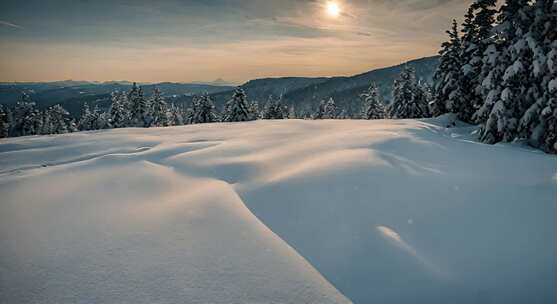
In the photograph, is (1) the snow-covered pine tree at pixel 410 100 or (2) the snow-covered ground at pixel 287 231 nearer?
(2) the snow-covered ground at pixel 287 231

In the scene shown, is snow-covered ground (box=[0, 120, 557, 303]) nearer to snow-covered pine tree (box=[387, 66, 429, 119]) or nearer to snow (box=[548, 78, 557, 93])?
snow (box=[548, 78, 557, 93])

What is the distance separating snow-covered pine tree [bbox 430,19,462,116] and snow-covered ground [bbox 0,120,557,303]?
18.7 m

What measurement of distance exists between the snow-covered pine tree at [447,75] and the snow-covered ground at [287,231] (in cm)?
1870

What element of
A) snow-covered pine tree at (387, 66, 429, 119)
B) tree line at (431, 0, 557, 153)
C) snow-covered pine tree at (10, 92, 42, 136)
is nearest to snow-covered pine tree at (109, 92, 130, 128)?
snow-covered pine tree at (10, 92, 42, 136)

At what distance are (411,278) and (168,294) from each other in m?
2.86

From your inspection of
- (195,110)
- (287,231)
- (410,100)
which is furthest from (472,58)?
(195,110)

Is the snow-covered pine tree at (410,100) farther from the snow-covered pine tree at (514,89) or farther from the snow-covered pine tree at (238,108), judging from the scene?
the snow-covered pine tree at (514,89)

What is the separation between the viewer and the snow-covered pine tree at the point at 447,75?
2373 cm

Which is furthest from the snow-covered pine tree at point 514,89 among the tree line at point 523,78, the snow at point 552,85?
the snow at point 552,85

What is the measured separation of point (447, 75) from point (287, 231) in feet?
84.2

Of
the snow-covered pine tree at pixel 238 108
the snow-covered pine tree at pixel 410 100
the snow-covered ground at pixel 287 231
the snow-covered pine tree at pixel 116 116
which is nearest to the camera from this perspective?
the snow-covered ground at pixel 287 231

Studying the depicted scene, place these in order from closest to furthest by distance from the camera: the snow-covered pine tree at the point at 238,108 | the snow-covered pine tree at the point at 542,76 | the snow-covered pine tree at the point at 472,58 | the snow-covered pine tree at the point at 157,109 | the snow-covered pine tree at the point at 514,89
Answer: the snow-covered pine tree at the point at 542,76, the snow-covered pine tree at the point at 514,89, the snow-covered pine tree at the point at 472,58, the snow-covered pine tree at the point at 238,108, the snow-covered pine tree at the point at 157,109

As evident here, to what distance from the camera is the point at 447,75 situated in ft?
80.1

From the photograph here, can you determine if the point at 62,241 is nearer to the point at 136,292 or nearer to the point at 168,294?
the point at 136,292
